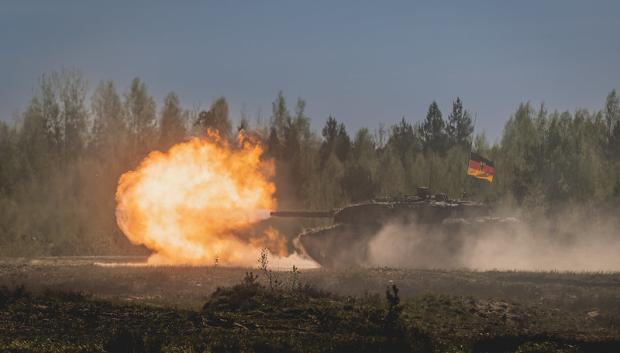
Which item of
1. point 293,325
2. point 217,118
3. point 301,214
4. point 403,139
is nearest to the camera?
point 293,325

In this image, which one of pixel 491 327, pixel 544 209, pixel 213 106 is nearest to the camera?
pixel 491 327

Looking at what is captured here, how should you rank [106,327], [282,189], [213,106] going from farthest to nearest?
[213,106] → [282,189] → [106,327]

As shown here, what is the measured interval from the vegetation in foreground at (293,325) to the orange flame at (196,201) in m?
18.6

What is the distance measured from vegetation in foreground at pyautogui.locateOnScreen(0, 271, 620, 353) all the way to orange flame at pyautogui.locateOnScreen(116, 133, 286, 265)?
18.6 m

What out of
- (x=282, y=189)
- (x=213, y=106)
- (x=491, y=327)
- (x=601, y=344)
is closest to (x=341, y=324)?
(x=491, y=327)

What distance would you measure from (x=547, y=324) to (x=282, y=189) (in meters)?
56.3

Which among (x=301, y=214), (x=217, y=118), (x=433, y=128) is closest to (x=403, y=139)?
(x=433, y=128)

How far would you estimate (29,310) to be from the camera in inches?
883

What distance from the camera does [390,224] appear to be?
45344mm

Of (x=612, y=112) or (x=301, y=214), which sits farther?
(x=612, y=112)

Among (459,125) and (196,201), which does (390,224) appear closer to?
(196,201)

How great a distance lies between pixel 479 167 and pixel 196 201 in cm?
2019

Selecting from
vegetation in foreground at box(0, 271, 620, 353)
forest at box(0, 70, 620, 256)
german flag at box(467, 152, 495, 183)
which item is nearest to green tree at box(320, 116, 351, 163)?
forest at box(0, 70, 620, 256)

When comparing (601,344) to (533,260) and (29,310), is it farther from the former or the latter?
(533,260)
